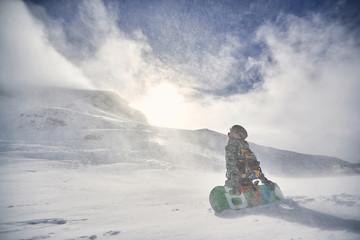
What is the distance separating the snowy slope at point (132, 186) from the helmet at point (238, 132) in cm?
A: 155

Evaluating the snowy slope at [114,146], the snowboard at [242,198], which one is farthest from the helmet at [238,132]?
the snowy slope at [114,146]

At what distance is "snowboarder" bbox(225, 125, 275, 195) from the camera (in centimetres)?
386

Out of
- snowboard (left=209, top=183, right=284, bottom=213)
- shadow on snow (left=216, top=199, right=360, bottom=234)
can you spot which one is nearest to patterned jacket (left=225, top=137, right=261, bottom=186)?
snowboard (left=209, top=183, right=284, bottom=213)

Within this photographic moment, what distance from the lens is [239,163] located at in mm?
3990

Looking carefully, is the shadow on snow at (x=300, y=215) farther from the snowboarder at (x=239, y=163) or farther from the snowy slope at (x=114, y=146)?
the snowy slope at (x=114, y=146)

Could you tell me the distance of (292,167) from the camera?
22469 millimetres

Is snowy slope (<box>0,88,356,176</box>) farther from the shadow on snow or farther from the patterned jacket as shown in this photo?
the shadow on snow

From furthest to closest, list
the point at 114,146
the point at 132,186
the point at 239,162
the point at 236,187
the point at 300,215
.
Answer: the point at 114,146, the point at 132,186, the point at 239,162, the point at 236,187, the point at 300,215

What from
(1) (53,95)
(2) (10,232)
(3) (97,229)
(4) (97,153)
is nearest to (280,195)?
(3) (97,229)

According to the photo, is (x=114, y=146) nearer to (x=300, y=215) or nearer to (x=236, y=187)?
(x=236, y=187)

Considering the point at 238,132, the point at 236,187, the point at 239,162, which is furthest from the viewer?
the point at 238,132

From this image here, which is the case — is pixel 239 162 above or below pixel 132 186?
above

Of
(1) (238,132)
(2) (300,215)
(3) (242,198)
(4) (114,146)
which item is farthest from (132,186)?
(4) (114,146)

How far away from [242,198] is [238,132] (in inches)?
56.8
